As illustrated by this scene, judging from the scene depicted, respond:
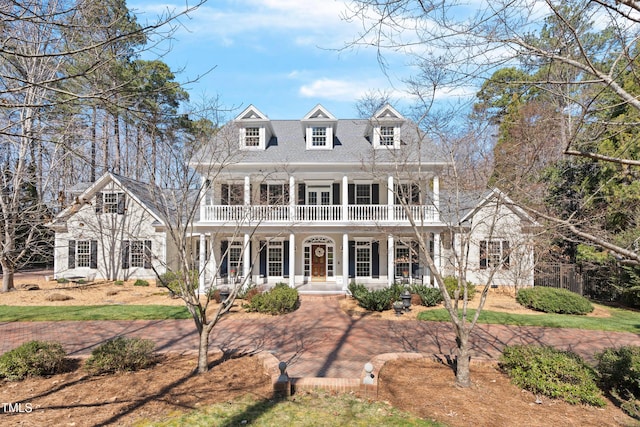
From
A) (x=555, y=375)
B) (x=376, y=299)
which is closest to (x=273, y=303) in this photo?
(x=376, y=299)

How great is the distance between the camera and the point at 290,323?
10.5 meters

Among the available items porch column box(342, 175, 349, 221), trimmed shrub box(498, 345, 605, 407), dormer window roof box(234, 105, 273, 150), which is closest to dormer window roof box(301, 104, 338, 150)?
dormer window roof box(234, 105, 273, 150)

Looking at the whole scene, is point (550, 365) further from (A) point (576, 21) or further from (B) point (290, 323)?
(B) point (290, 323)

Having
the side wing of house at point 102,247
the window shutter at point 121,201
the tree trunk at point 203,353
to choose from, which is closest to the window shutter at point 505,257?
the tree trunk at point 203,353

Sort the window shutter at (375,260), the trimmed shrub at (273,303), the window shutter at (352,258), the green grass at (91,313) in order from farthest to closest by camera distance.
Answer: the window shutter at (352,258) < the window shutter at (375,260) < the trimmed shrub at (273,303) < the green grass at (91,313)

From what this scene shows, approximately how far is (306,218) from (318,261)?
2937 mm

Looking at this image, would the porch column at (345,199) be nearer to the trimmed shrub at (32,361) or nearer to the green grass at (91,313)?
the green grass at (91,313)

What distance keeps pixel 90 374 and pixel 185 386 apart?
1.89 m

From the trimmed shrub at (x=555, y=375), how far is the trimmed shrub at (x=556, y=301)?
→ 7.84 m

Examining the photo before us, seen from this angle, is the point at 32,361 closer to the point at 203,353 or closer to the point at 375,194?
the point at 203,353

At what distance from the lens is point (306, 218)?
15875 mm

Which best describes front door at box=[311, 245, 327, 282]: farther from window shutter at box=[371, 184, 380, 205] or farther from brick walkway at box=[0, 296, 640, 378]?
brick walkway at box=[0, 296, 640, 378]

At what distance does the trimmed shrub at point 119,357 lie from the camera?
5.77 m

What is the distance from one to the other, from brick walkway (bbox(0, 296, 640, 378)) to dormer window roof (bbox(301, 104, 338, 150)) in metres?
9.36
